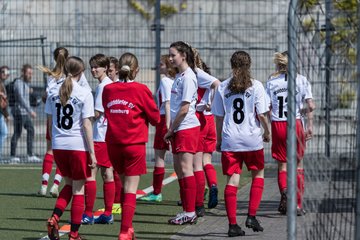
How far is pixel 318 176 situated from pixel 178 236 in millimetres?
2661

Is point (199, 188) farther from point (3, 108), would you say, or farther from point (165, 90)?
point (3, 108)

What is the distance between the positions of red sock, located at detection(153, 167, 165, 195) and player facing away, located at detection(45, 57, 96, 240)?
10.2 feet

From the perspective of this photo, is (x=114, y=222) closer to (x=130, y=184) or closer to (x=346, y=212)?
(x=130, y=184)

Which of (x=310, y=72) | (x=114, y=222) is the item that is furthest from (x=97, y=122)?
(x=310, y=72)

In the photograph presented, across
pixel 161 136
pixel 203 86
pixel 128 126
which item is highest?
pixel 203 86

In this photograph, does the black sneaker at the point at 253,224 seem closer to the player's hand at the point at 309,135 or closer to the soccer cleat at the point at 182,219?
the soccer cleat at the point at 182,219

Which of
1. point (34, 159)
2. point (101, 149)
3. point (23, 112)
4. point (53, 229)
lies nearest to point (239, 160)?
point (101, 149)

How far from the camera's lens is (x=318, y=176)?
8461 mm

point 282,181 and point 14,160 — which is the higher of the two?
point 282,181

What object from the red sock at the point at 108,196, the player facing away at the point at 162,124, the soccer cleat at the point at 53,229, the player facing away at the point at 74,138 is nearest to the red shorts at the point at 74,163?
the player facing away at the point at 74,138

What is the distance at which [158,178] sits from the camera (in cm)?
1352

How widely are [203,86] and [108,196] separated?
1.80 m

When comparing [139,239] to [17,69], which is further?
[17,69]

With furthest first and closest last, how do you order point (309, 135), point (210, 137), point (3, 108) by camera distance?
point (3, 108)
point (210, 137)
point (309, 135)
